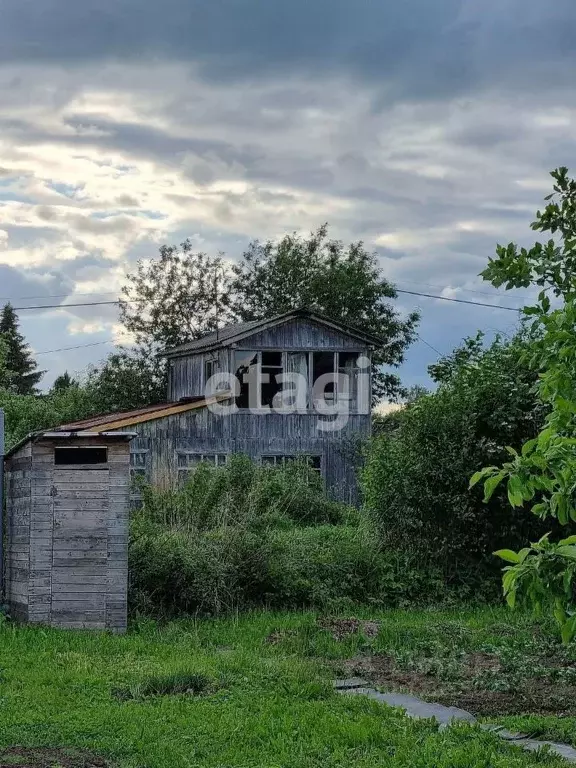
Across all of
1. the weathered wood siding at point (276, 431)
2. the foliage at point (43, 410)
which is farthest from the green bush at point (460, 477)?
the foliage at point (43, 410)

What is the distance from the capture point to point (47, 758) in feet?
21.9

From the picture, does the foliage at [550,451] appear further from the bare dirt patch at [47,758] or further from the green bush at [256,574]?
the green bush at [256,574]

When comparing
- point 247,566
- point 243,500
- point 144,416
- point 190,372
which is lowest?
point 247,566

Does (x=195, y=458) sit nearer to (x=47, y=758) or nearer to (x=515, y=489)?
(x=47, y=758)

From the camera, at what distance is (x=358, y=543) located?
16062 millimetres

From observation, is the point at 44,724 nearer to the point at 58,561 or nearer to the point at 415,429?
the point at 58,561

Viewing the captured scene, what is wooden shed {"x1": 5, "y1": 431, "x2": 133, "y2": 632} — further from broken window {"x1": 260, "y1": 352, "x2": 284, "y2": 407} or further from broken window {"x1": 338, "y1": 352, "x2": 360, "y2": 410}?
broken window {"x1": 338, "y1": 352, "x2": 360, "y2": 410}

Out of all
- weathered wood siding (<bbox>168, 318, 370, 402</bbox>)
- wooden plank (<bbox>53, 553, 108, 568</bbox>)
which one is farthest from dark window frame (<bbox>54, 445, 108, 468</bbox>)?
weathered wood siding (<bbox>168, 318, 370, 402</bbox>)

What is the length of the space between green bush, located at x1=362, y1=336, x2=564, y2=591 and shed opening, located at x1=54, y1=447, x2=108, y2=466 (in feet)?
16.2

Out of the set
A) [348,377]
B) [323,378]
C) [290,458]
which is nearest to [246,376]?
[323,378]

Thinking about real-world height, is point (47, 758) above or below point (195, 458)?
below

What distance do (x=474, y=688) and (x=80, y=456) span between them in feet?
20.4

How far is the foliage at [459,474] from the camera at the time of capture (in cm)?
1568

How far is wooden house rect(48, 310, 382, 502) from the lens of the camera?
3200 cm
